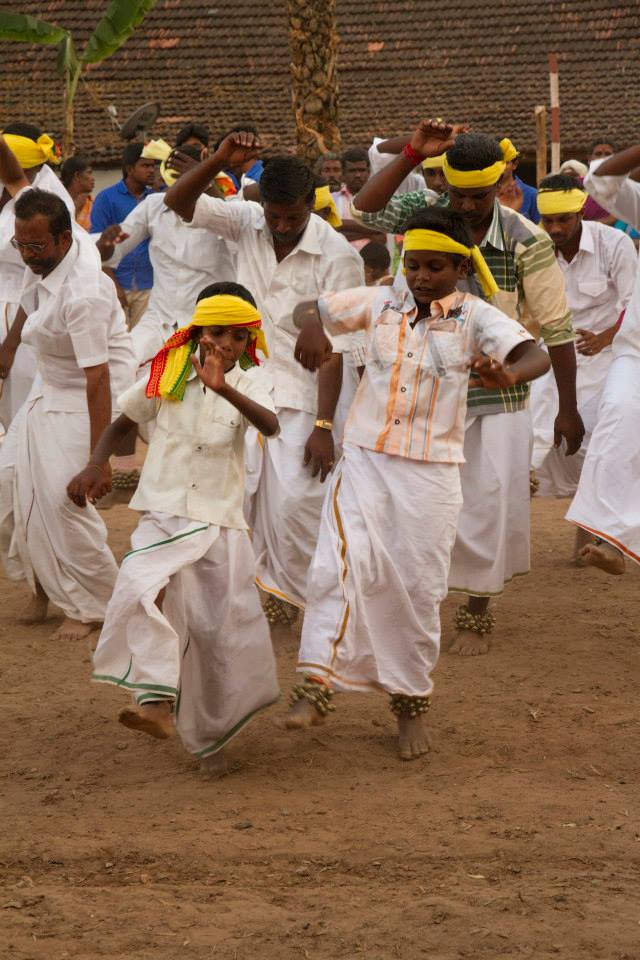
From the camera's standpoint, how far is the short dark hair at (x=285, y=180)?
708cm

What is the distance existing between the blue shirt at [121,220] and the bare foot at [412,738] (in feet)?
24.1

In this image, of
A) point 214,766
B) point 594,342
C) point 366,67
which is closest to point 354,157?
point 594,342

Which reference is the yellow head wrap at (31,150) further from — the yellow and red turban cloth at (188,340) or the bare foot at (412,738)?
the bare foot at (412,738)

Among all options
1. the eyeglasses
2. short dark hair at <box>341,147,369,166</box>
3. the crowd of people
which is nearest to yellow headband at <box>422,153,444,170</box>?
the crowd of people

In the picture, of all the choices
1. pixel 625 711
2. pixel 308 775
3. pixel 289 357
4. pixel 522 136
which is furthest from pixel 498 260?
pixel 522 136

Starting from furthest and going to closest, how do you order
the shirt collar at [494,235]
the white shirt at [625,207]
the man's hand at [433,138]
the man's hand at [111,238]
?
the man's hand at [111,238]
the white shirt at [625,207]
the shirt collar at [494,235]
the man's hand at [433,138]

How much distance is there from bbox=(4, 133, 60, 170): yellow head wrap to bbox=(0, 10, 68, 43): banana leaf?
916 cm

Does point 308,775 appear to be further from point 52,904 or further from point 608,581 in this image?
point 608,581

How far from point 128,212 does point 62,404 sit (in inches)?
213

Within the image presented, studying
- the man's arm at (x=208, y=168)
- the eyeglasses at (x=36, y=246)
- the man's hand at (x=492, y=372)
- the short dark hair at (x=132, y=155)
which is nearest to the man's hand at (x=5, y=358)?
the eyeglasses at (x=36, y=246)

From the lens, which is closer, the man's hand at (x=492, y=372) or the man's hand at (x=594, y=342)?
the man's hand at (x=492, y=372)

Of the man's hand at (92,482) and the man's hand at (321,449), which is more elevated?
the man's hand at (92,482)

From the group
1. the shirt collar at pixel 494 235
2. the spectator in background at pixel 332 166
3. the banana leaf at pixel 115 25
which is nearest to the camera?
the shirt collar at pixel 494 235

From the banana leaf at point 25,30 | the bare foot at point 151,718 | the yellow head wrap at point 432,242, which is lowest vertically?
the bare foot at point 151,718
